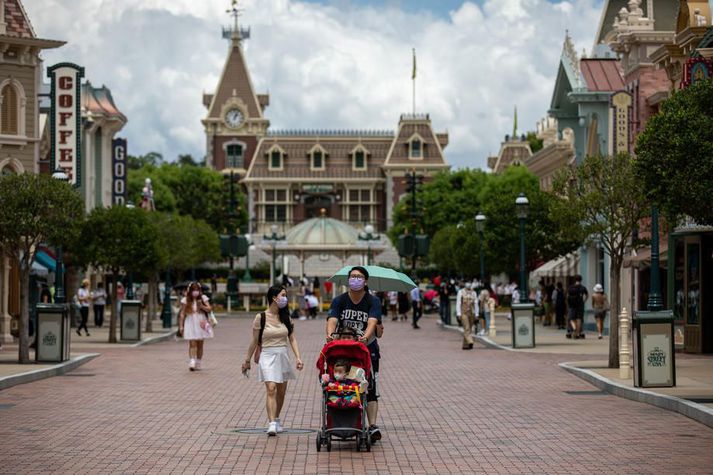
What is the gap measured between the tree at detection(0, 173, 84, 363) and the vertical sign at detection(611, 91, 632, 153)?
62.0 feet

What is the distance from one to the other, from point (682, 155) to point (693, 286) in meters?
12.1

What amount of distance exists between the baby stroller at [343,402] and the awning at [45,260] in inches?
1179

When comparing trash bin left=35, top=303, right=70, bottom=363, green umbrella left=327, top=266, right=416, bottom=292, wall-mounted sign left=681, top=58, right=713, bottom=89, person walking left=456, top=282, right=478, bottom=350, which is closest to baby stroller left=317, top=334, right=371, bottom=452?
green umbrella left=327, top=266, right=416, bottom=292

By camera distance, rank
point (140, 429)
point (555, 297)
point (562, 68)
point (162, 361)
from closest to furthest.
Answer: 1. point (140, 429)
2. point (162, 361)
3. point (555, 297)
4. point (562, 68)

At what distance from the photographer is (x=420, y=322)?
56875mm

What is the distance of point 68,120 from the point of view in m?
43.4

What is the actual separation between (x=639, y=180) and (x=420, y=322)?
122 ft

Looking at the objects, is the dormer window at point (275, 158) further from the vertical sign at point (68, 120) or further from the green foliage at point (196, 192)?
the vertical sign at point (68, 120)

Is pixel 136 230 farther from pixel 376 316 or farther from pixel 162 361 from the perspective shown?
pixel 376 316

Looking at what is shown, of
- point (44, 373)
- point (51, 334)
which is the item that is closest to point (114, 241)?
point (51, 334)

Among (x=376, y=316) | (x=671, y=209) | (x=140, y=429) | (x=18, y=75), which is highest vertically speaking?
(x=18, y=75)

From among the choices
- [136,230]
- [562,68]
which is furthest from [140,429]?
[562,68]

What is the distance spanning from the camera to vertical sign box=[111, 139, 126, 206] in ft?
200

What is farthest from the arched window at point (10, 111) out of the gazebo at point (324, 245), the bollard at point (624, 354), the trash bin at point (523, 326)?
the gazebo at point (324, 245)
